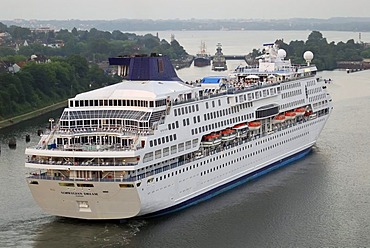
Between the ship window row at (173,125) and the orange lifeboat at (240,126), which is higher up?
the ship window row at (173,125)

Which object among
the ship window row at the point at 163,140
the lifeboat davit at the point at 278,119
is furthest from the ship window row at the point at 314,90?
the ship window row at the point at 163,140

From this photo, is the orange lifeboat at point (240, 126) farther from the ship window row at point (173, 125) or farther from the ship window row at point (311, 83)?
the ship window row at point (311, 83)

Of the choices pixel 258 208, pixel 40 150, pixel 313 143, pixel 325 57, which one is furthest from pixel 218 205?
pixel 325 57

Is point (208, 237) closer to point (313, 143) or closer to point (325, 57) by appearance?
point (313, 143)

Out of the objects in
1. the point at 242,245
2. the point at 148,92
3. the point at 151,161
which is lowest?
the point at 242,245

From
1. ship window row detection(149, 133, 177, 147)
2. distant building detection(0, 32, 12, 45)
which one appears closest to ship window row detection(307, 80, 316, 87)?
ship window row detection(149, 133, 177, 147)

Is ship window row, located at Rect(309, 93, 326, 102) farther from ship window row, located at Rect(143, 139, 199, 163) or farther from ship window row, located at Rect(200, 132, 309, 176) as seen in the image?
ship window row, located at Rect(143, 139, 199, 163)

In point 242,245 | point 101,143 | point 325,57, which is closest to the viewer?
point 242,245
